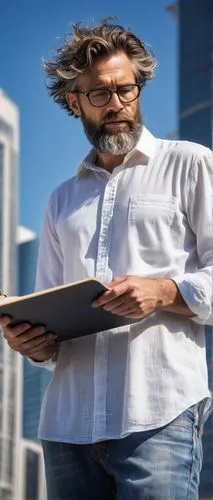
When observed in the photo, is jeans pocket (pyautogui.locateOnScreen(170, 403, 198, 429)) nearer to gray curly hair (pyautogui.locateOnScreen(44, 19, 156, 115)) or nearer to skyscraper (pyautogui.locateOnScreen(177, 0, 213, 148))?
gray curly hair (pyautogui.locateOnScreen(44, 19, 156, 115))

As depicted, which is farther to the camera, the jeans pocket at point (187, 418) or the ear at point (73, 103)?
the ear at point (73, 103)

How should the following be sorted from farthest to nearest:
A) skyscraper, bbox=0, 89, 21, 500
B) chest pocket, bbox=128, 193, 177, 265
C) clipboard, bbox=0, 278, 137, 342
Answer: skyscraper, bbox=0, 89, 21, 500 → chest pocket, bbox=128, 193, 177, 265 → clipboard, bbox=0, 278, 137, 342

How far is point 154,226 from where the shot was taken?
1.14m

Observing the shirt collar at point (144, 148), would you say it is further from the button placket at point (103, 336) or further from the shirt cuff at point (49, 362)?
the shirt cuff at point (49, 362)

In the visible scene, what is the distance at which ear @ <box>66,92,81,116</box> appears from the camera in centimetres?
125

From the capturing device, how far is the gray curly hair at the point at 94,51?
3.91ft

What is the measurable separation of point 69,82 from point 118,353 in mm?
362

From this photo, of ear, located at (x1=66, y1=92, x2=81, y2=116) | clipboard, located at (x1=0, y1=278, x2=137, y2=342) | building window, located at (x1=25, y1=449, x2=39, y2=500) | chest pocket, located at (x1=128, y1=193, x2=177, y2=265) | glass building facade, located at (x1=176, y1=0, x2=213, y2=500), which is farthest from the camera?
building window, located at (x1=25, y1=449, x2=39, y2=500)

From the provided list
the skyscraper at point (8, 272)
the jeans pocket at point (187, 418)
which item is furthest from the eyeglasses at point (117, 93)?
the skyscraper at point (8, 272)

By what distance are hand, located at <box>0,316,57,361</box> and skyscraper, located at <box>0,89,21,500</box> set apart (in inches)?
731

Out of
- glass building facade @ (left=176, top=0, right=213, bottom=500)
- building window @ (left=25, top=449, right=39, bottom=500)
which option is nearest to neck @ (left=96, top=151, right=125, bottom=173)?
glass building facade @ (left=176, top=0, right=213, bottom=500)

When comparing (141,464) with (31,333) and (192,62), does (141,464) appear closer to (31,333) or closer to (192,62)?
(31,333)

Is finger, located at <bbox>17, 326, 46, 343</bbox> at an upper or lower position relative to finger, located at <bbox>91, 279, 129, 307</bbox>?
lower

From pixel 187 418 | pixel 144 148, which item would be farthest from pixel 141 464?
pixel 144 148
